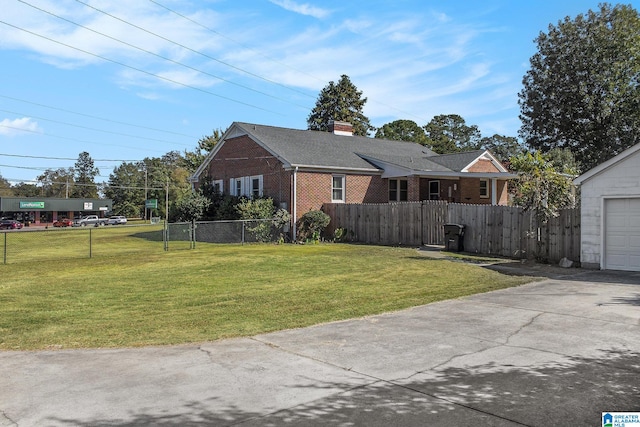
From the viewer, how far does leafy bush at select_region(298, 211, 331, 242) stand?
24.6 meters

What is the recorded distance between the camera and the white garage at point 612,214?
44.7 feet

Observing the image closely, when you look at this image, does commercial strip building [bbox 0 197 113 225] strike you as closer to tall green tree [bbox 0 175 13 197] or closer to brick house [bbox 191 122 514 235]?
tall green tree [bbox 0 175 13 197]

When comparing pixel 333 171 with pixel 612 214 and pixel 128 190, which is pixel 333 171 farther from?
pixel 128 190

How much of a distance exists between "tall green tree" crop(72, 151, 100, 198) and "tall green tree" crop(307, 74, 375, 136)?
181 feet

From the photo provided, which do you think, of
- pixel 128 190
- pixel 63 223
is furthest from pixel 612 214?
pixel 128 190

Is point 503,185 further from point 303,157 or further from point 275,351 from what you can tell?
point 275,351

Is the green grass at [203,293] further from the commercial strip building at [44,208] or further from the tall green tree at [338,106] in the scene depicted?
the commercial strip building at [44,208]

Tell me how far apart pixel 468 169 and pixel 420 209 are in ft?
28.0

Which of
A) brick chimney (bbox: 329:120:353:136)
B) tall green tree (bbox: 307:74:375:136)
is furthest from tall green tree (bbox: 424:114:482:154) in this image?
brick chimney (bbox: 329:120:353:136)

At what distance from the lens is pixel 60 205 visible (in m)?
78.8

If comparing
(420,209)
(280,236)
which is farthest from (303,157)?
(420,209)

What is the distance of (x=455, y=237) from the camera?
19.2 metres

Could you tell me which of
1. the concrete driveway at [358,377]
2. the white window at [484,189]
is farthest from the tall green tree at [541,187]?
the white window at [484,189]

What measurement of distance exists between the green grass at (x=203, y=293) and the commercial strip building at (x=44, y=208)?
66.2 meters
